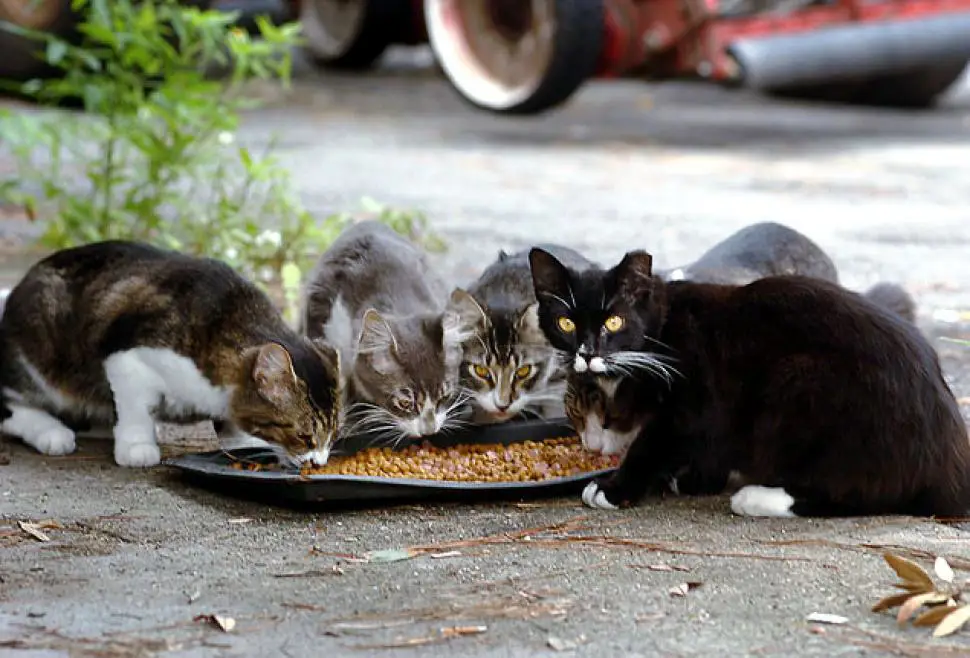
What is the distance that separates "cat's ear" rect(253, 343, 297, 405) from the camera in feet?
13.6

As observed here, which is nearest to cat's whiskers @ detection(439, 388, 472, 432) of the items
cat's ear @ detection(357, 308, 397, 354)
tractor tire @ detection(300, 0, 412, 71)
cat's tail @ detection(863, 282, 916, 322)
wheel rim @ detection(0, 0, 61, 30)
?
cat's ear @ detection(357, 308, 397, 354)

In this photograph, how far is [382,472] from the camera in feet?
13.7

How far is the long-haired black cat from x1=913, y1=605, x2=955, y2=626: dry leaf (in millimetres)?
752

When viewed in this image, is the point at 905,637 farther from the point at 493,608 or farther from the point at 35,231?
the point at 35,231

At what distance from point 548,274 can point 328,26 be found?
36.9 ft

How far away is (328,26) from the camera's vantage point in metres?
14.9

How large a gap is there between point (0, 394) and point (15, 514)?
91 centimetres

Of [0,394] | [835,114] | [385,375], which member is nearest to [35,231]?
[0,394]

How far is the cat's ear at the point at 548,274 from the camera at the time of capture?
13.7 feet

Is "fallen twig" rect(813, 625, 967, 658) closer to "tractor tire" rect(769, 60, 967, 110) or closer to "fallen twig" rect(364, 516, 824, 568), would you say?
"fallen twig" rect(364, 516, 824, 568)

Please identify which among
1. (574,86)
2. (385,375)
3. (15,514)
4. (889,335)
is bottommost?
(15,514)

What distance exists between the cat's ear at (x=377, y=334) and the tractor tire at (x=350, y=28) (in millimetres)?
10057

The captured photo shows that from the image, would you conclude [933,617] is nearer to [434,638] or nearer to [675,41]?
[434,638]

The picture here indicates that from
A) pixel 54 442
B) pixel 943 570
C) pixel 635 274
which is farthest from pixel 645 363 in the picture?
pixel 54 442
